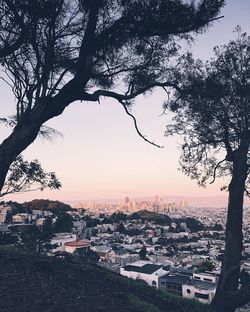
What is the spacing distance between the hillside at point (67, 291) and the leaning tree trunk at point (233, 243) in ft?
1.95

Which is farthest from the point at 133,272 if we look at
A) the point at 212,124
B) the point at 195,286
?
the point at 212,124

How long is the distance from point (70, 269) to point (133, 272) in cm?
3051

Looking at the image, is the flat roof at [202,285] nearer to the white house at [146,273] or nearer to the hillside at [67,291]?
the white house at [146,273]

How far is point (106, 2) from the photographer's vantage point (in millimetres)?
6223

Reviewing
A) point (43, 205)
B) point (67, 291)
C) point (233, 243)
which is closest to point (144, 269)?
point (233, 243)

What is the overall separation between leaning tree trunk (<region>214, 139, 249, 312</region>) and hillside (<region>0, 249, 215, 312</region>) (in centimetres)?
59

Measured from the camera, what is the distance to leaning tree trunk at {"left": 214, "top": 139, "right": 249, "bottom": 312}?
810cm

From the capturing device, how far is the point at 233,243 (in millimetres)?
8508

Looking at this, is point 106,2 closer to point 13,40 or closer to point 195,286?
point 13,40

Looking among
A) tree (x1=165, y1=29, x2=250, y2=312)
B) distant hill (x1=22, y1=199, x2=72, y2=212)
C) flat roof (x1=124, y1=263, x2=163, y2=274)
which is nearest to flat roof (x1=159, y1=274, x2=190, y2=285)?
flat roof (x1=124, y1=263, x2=163, y2=274)

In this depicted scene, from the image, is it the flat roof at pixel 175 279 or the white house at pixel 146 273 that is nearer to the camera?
the flat roof at pixel 175 279

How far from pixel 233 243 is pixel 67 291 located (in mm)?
4361

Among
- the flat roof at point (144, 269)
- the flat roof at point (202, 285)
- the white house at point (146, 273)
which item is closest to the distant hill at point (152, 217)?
the flat roof at point (144, 269)

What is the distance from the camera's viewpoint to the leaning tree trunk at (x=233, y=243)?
810 centimetres
